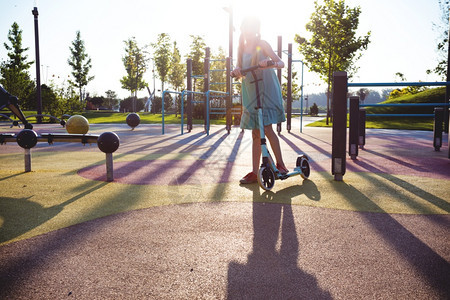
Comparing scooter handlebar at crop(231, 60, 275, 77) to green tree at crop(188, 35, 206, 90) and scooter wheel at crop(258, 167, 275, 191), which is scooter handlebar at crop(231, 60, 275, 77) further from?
green tree at crop(188, 35, 206, 90)

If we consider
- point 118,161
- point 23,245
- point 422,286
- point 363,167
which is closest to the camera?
point 422,286

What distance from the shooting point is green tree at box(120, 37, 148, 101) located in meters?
51.5

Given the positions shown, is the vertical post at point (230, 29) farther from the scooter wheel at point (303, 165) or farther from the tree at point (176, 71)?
the tree at point (176, 71)

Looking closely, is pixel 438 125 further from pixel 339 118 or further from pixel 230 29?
pixel 230 29

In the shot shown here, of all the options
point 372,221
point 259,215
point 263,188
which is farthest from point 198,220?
point 372,221

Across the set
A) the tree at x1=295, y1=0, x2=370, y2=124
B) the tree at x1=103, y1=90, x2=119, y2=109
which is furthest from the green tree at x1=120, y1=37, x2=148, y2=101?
the tree at x1=295, y1=0, x2=370, y2=124

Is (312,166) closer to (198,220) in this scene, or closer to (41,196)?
(198,220)

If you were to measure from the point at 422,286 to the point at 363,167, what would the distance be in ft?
13.8

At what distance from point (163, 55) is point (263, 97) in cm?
4500

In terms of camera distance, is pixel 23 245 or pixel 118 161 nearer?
pixel 23 245

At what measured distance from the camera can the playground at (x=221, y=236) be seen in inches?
74.6

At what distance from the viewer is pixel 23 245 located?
246 centimetres

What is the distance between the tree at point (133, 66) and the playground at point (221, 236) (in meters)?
49.1

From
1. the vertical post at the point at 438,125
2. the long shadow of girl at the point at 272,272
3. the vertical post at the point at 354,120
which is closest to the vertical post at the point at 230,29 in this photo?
the vertical post at the point at 438,125
